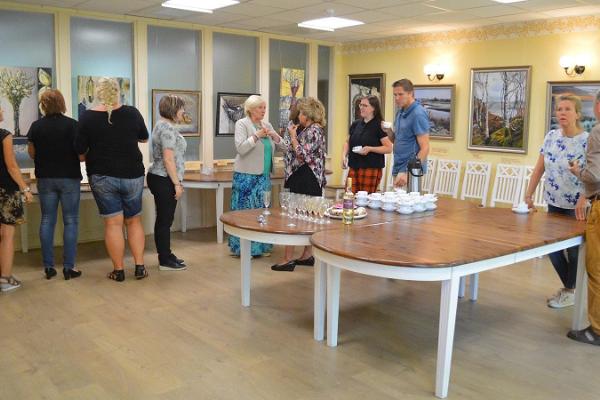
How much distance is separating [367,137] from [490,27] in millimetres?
2930

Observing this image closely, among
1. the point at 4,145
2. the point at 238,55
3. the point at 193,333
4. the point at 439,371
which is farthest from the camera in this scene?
the point at 238,55

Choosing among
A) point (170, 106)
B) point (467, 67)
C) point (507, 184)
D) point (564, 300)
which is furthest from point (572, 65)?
point (170, 106)

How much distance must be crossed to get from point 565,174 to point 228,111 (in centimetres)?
436

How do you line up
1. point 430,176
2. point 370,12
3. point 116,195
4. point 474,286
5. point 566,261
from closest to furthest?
point 566,261 < point 474,286 < point 116,195 < point 370,12 < point 430,176

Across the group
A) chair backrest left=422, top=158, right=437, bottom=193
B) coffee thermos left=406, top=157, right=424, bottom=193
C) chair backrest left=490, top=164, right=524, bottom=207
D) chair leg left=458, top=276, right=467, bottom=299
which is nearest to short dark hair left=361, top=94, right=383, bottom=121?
coffee thermos left=406, top=157, right=424, bottom=193

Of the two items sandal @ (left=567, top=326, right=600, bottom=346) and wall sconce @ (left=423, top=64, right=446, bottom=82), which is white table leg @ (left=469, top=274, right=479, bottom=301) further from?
wall sconce @ (left=423, top=64, right=446, bottom=82)

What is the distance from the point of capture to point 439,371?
287 centimetres

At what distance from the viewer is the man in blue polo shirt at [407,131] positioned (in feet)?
15.5

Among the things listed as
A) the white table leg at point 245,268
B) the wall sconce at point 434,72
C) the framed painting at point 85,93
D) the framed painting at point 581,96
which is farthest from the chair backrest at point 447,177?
the framed painting at point 85,93

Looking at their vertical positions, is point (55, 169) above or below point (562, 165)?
below

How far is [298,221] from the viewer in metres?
3.77

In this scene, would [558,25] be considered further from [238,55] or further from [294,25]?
[238,55]

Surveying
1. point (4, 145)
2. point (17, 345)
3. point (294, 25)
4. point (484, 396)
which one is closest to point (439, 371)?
point (484, 396)

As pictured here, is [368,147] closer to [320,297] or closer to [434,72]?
[320,297]
